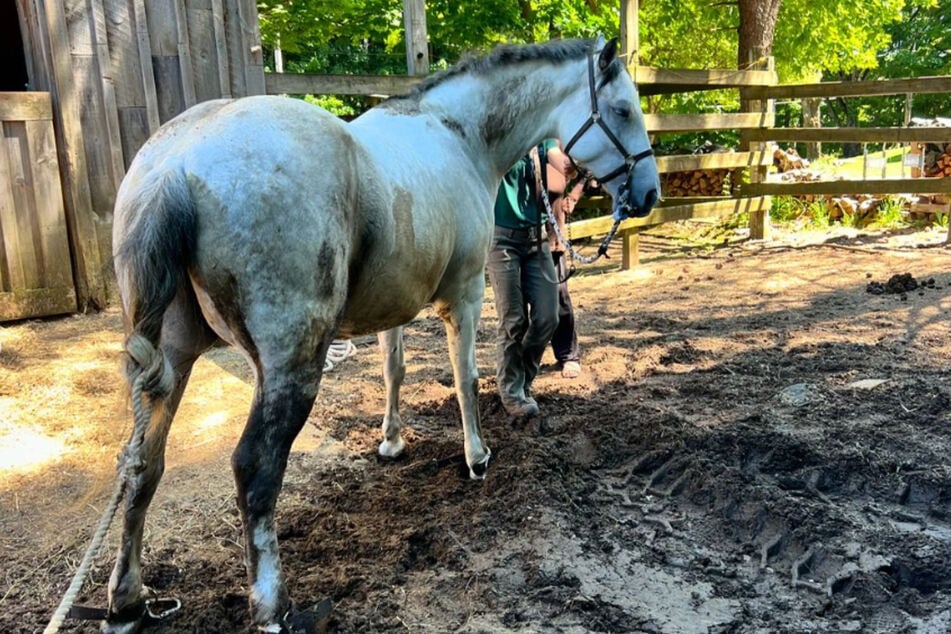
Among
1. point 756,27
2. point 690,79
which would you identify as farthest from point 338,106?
point 690,79

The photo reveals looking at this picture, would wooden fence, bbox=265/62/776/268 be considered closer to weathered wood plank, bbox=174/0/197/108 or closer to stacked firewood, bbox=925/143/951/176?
stacked firewood, bbox=925/143/951/176

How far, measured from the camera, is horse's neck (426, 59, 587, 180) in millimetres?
3539

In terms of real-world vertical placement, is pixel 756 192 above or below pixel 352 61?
below

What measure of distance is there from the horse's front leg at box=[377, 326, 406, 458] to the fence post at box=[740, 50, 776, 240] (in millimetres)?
7832

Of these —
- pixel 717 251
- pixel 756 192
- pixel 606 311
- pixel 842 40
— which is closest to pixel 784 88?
pixel 756 192

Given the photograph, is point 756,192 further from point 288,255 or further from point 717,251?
point 288,255

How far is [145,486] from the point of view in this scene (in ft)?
7.88

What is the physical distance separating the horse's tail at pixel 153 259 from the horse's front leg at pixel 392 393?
74.9 inches

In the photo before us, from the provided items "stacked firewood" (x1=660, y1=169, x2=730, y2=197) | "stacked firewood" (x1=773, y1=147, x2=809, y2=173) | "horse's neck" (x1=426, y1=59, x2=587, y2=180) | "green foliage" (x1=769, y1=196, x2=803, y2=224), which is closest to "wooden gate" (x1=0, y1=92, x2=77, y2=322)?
"horse's neck" (x1=426, y1=59, x2=587, y2=180)

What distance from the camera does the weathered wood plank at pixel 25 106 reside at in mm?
5480

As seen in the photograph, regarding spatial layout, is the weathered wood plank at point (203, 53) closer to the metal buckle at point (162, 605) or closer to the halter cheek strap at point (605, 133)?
the halter cheek strap at point (605, 133)

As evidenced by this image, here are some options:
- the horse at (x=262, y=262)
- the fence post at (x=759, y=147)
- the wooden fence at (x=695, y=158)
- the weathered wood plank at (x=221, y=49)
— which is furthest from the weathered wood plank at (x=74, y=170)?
the fence post at (x=759, y=147)

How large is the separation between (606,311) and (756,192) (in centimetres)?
460

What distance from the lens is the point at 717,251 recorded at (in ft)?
33.6
